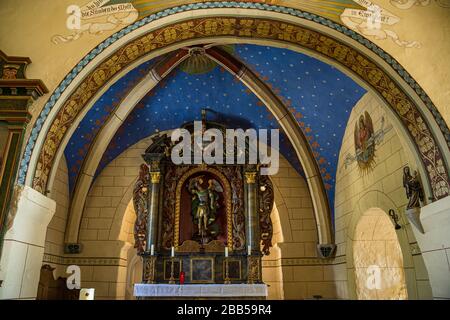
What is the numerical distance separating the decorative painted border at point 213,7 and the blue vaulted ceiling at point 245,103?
239 cm

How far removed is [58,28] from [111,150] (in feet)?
18.3

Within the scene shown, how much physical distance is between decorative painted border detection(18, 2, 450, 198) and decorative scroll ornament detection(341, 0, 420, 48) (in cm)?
10

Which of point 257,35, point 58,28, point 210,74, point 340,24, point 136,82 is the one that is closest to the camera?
point 58,28

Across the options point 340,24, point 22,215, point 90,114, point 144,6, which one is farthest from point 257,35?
point 90,114

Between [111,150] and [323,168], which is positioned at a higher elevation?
[111,150]

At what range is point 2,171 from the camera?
427 centimetres

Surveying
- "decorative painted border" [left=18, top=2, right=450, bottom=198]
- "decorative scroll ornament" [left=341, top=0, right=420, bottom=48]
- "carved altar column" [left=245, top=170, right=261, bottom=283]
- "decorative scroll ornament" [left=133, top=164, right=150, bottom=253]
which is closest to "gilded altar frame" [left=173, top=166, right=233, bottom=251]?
"carved altar column" [left=245, top=170, right=261, bottom=283]

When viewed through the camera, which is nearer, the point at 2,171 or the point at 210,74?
the point at 2,171

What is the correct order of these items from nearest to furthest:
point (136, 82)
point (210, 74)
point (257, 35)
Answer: point (257, 35), point (136, 82), point (210, 74)

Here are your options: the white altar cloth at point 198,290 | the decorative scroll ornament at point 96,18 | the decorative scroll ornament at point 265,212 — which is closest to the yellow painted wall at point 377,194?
the decorative scroll ornament at point 265,212

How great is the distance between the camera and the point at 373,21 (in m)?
4.93

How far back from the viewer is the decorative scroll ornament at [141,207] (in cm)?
832

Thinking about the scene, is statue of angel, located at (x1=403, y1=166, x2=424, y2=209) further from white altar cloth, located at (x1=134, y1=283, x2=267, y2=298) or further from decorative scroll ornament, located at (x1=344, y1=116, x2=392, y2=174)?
white altar cloth, located at (x1=134, y1=283, x2=267, y2=298)
